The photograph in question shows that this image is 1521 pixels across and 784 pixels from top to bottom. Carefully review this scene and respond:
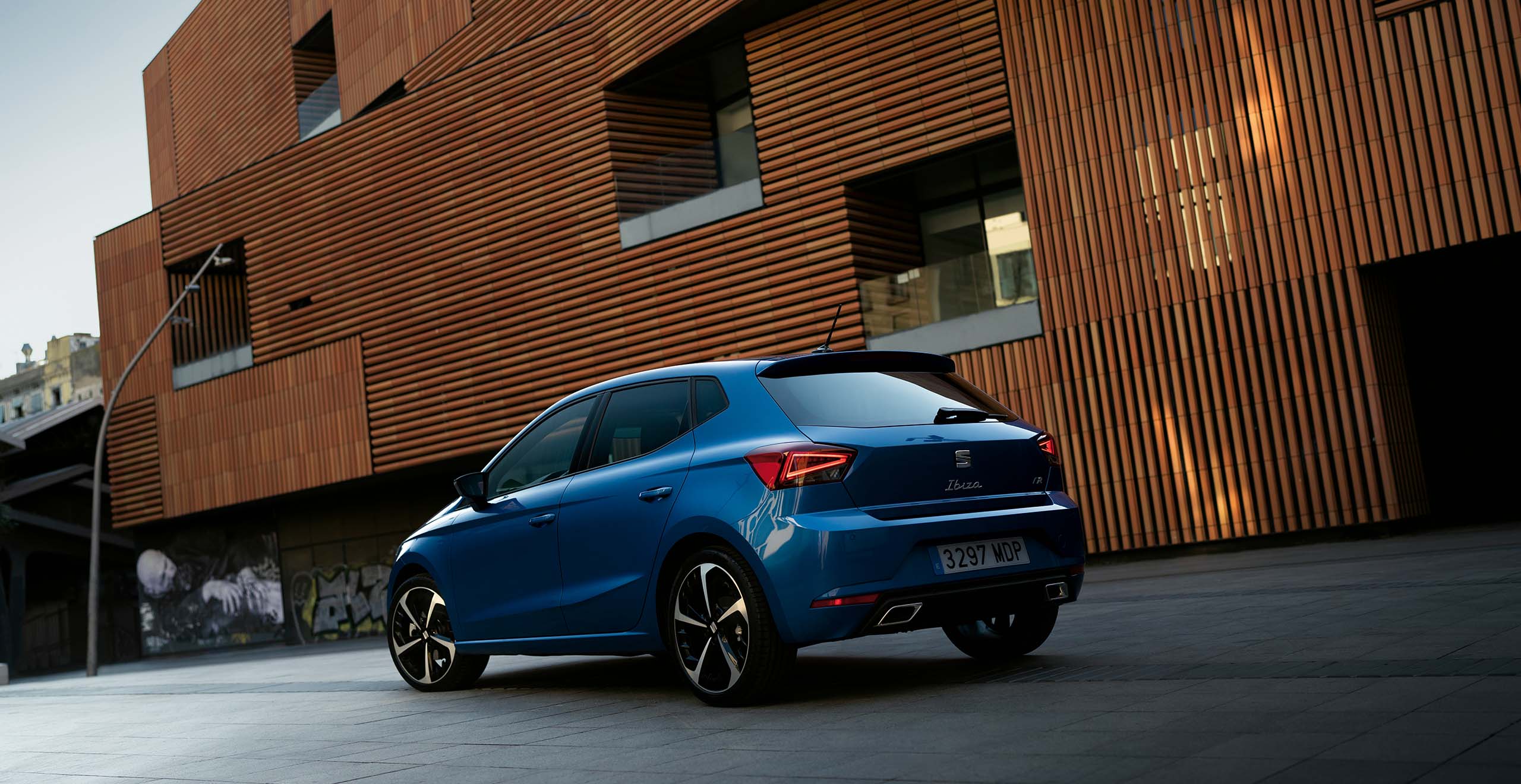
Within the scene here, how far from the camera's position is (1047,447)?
5.66 metres

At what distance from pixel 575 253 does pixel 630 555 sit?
623 inches

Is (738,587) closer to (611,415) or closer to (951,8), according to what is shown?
(611,415)

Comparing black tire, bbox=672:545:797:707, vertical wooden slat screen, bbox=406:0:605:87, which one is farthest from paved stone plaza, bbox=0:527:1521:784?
vertical wooden slat screen, bbox=406:0:605:87

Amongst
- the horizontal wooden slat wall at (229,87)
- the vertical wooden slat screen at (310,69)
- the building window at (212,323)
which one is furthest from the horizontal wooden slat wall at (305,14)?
the building window at (212,323)

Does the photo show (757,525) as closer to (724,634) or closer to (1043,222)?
(724,634)

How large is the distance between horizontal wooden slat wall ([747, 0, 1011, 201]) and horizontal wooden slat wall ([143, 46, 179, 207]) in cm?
2275

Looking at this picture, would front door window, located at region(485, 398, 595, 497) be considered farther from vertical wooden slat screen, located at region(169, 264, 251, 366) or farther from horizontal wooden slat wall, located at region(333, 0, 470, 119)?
vertical wooden slat screen, located at region(169, 264, 251, 366)

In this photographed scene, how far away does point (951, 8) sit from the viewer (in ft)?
57.4

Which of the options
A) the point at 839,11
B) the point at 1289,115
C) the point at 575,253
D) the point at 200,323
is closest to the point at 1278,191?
the point at 1289,115

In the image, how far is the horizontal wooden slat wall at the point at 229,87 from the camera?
100ft

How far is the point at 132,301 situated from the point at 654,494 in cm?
2768

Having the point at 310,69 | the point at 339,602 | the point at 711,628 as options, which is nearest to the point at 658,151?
the point at 339,602

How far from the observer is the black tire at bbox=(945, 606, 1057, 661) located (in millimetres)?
6059

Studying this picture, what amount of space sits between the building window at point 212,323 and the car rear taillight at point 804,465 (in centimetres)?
2373
